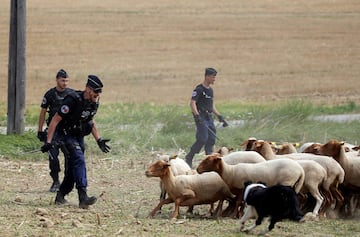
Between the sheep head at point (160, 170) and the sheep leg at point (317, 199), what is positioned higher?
the sheep head at point (160, 170)

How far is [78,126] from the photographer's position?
48.3 ft

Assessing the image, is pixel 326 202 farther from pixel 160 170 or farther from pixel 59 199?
pixel 59 199

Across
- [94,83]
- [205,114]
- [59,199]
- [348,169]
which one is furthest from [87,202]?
[205,114]

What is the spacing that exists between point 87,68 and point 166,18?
31.1ft

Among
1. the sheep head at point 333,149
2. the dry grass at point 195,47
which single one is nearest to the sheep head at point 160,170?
the sheep head at point 333,149

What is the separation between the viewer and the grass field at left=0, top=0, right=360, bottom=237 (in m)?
17.3

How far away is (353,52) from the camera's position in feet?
134

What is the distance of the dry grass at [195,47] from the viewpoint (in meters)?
36.7

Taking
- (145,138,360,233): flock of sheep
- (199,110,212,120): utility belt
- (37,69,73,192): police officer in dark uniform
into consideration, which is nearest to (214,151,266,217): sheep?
(145,138,360,233): flock of sheep

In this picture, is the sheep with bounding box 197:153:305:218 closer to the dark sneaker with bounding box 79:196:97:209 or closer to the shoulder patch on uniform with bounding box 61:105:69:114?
the dark sneaker with bounding box 79:196:97:209

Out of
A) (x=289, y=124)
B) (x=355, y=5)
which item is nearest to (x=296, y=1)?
(x=355, y=5)

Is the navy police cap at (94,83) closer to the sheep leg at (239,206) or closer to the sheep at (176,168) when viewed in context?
the sheep at (176,168)

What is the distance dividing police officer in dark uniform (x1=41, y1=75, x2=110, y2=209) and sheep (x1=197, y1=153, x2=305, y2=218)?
1.77 metres

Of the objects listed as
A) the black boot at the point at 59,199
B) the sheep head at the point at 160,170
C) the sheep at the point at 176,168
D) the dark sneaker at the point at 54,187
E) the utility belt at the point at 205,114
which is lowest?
the dark sneaker at the point at 54,187
